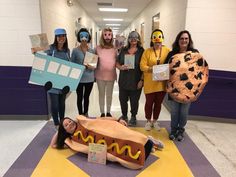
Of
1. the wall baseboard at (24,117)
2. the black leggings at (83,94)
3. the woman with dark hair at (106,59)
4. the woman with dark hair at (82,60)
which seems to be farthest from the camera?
the wall baseboard at (24,117)

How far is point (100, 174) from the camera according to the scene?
81.2 inches

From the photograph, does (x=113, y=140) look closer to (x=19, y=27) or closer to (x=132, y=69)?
(x=132, y=69)

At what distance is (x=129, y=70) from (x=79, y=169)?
1.43 metres

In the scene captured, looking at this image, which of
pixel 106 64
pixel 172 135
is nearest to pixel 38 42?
pixel 106 64

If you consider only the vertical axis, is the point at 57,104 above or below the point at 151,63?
→ below

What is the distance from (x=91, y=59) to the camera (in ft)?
9.27

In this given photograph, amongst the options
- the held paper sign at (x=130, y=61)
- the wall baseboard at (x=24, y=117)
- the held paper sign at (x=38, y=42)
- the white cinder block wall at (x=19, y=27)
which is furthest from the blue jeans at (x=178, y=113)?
the white cinder block wall at (x=19, y=27)

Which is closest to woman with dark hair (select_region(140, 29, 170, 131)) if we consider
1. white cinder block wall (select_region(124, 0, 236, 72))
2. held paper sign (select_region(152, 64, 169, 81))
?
held paper sign (select_region(152, 64, 169, 81))

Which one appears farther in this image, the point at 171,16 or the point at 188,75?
the point at 171,16

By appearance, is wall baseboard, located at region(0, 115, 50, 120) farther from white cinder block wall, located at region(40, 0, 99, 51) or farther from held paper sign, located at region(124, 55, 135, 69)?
held paper sign, located at region(124, 55, 135, 69)

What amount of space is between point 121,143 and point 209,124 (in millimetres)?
1877

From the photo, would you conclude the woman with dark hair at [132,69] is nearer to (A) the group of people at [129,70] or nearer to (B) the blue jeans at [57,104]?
(A) the group of people at [129,70]

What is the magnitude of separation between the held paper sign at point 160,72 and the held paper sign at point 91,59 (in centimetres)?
78

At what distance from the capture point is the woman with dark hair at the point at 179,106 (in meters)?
2.54
